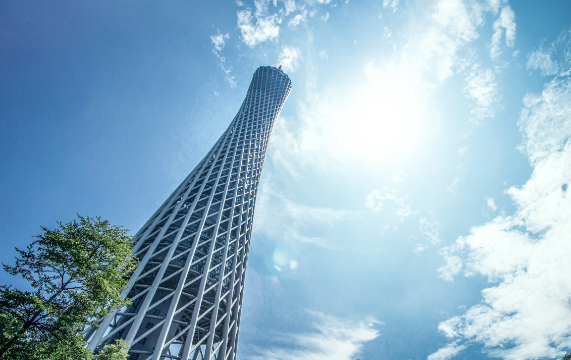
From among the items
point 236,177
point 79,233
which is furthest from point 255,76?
point 79,233

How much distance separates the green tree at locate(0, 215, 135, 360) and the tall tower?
3.01 metres

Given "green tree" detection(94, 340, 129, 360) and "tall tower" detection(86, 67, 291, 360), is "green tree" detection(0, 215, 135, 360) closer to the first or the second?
"green tree" detection(94, 340, 129, 360)

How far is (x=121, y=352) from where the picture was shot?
9.52 metres

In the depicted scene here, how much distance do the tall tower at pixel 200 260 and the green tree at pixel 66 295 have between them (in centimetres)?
301

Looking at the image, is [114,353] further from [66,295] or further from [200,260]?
[200,260]

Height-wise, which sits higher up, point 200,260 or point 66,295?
point 200,260

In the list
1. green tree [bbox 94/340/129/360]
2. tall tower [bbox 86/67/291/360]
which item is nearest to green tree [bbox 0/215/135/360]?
green tree [bbox 94/340/129/360]

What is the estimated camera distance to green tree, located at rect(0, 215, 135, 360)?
7.63m

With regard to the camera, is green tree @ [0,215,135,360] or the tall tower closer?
green tree @ [0,215,135,360]

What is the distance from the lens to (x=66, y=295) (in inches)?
345

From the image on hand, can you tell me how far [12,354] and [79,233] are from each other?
13.0ft

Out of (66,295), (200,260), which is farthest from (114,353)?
(200,260)

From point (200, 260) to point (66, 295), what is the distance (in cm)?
861

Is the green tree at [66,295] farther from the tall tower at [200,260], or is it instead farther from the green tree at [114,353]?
the tall tower at [200,260]
